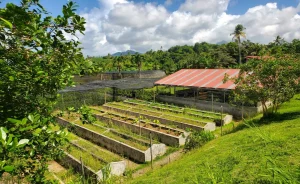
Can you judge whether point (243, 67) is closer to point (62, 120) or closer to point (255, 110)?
point (255, 110)

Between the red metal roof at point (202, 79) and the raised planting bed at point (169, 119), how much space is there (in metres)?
3.99

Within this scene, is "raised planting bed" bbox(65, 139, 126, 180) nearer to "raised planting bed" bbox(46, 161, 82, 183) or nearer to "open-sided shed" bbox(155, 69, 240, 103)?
"raised planting bed" bbox(46, 161, 82, 183)

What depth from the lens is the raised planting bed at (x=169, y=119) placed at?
12.5m

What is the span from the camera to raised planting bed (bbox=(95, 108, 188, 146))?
11.4 metres

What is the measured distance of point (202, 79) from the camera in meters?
18.6

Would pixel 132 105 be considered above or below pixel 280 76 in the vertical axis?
below

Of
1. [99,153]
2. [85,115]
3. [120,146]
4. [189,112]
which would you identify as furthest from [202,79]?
[85,115]

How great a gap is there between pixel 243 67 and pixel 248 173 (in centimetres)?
823

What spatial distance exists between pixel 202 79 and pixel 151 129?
25.6 ft

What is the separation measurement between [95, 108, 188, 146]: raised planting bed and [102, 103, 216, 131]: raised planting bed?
→ 28.9 inches

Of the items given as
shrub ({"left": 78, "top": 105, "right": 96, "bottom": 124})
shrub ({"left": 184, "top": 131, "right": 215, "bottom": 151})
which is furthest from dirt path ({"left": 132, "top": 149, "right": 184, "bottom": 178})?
shrub ({"left": 78, "top": 105, "right": 96, "bottom": 124})

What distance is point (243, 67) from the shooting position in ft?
37.2

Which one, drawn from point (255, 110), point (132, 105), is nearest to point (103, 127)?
point (132, 105)

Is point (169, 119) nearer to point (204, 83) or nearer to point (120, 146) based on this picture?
point (120, 146)
